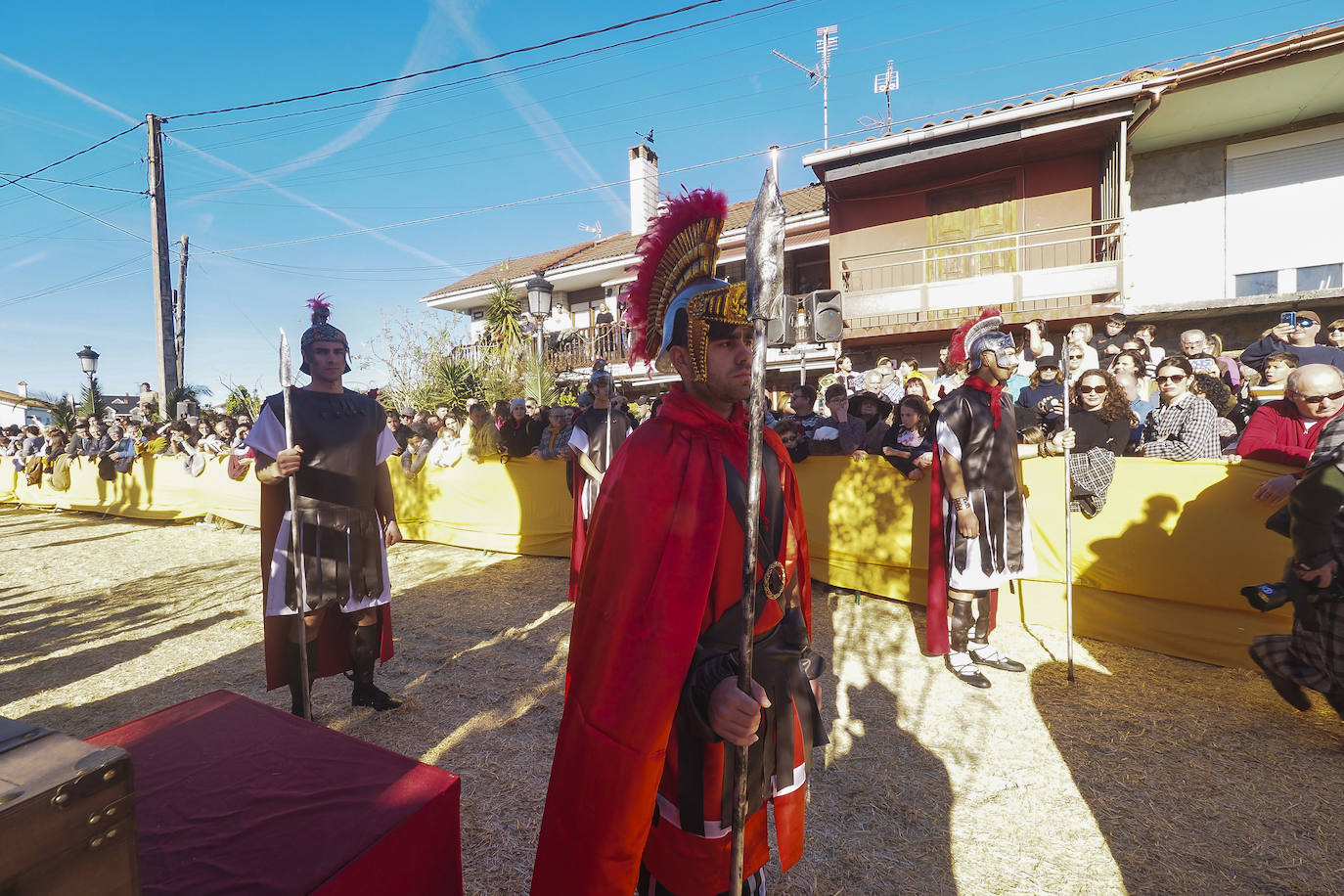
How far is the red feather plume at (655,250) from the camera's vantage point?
1.91 m

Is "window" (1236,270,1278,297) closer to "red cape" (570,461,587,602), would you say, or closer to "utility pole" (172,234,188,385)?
"red cape" (570,461,587,602)

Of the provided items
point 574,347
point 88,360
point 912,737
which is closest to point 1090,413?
point 912,737

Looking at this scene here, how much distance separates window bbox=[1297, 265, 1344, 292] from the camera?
418 inches

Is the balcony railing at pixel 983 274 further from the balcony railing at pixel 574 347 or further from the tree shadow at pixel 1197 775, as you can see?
the tree shadow at pixel 1197 775

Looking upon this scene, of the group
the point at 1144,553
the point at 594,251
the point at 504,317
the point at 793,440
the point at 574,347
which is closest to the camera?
the point at 1144,553

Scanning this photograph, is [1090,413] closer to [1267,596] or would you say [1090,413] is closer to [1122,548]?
[1122,548]

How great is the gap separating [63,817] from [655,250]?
182 centimetres

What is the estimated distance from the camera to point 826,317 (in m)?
7.21

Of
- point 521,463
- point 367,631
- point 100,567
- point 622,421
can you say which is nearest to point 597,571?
point 367,631

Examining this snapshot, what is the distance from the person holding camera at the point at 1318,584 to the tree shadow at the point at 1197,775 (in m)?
0.28

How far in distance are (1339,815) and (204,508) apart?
13.6 m

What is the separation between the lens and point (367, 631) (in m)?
3.64

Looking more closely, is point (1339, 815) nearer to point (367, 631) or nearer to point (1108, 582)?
point (1108, 582)

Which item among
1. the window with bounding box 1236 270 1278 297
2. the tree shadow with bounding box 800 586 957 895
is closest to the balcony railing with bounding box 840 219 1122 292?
the window with bounding box 1236 270 1278 297
